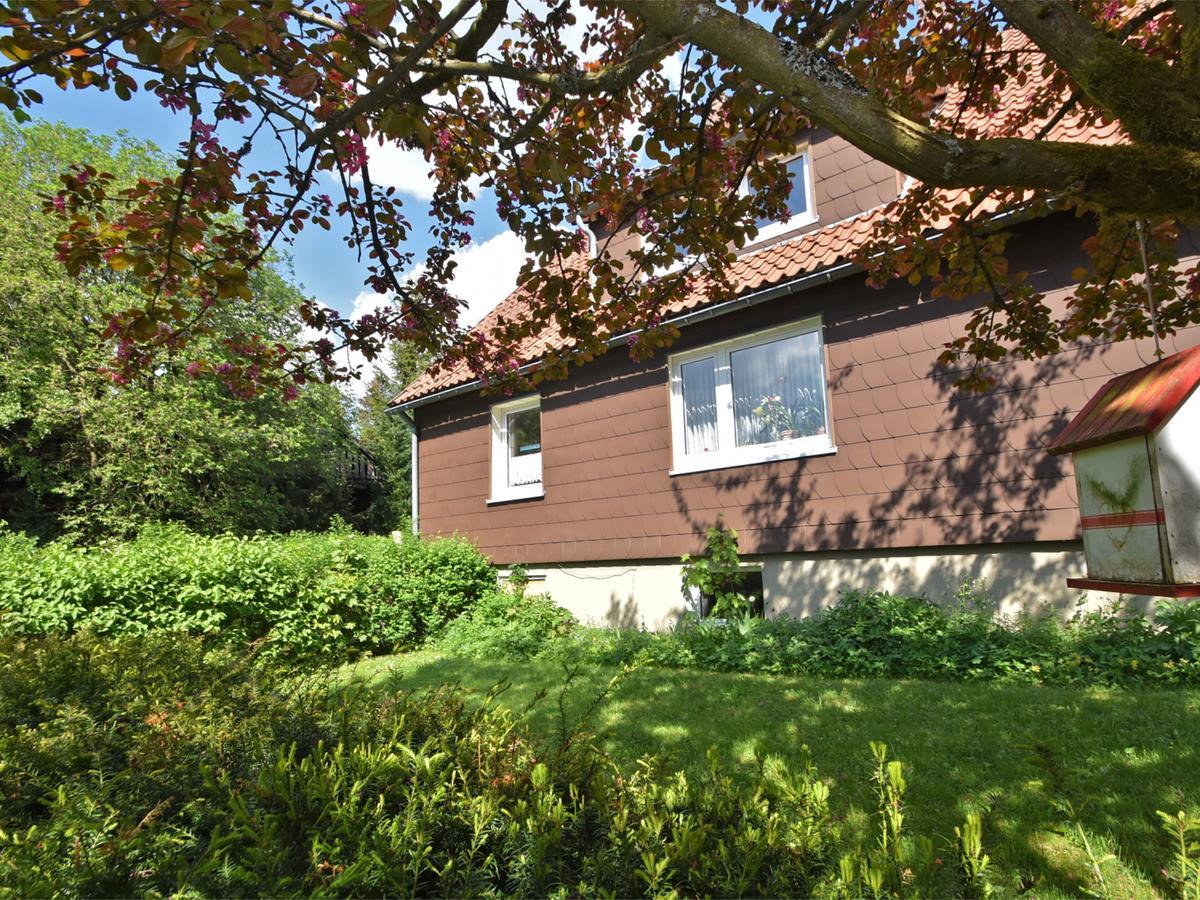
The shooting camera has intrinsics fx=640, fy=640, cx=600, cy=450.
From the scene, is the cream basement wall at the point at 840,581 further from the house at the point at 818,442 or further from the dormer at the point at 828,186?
the dormer at the point at 828,186

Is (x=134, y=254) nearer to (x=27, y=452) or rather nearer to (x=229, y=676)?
(x=229, y=676)

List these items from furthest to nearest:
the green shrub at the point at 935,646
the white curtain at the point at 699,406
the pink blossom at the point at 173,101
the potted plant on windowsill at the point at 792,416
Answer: the white curtain at the point at 699,406 < the potted plant on windowsill at the point at 792,416 < the green shrub at the point at 935,646 < the pink blossom at the point at 173,101

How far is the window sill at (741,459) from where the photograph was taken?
24.0ft

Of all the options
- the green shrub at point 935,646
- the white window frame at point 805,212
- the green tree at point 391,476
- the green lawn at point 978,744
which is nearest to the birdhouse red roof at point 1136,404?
the green lawn at point 978,744

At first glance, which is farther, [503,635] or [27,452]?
[27,452]

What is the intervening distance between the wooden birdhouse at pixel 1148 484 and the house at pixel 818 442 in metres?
4.19

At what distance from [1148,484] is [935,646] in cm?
440

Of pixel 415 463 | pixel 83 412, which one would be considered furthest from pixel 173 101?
pixel 83 412

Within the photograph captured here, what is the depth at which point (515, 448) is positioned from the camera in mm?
11172

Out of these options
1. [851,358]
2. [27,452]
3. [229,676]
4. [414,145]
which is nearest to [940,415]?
[851,358]

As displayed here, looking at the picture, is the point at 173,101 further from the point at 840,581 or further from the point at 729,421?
the point at 840,581

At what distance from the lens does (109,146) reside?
739 inches

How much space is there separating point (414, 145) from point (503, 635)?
6.07 meters

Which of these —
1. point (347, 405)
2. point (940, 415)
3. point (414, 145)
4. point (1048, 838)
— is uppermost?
point (347, 405)
